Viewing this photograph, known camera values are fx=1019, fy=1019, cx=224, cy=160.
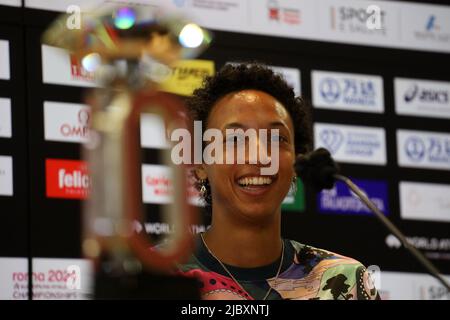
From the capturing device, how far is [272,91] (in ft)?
10.5

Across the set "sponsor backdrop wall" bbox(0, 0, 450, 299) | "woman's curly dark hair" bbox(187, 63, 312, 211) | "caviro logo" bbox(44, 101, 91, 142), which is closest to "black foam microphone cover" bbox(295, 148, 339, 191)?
"woman's curly dark hair" bbox(187, 63, 312, 211)

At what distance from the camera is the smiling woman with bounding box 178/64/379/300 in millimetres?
2922

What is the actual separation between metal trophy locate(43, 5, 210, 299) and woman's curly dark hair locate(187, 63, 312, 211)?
0.31ft

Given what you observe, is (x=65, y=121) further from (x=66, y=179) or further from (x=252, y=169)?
(x=252, y=169)

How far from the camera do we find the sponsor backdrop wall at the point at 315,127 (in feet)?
15.6

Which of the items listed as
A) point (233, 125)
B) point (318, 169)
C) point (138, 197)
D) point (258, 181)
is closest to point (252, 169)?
point (258, 181)

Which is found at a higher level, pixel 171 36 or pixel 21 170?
pixel 171 36

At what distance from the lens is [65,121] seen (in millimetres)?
4887

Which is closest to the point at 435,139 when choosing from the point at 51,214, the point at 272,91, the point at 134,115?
the point at 51,214

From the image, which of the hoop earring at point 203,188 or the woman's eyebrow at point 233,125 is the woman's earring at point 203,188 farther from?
the woman's eyebrow at point 233,125

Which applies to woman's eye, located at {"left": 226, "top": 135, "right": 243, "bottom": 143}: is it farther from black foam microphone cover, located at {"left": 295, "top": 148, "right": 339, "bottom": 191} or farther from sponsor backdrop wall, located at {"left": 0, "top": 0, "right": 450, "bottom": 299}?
sponsor backdrop wall, located at {"left": 0, "top": 0, "right": 450, "bottom": 299}
